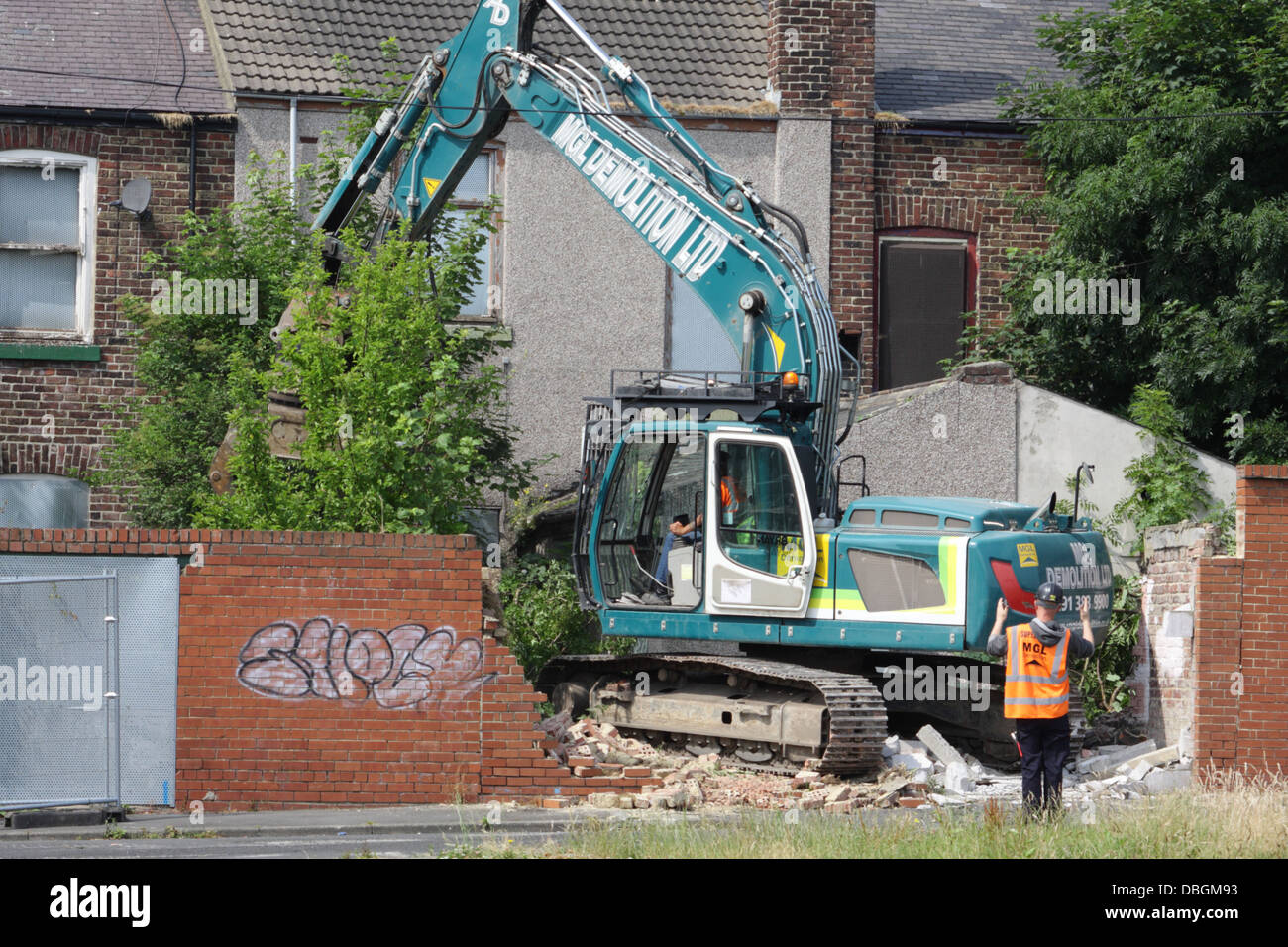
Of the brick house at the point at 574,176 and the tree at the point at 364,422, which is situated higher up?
the brick house at the point at 574,176

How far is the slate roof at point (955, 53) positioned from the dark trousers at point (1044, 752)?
11.6 meters

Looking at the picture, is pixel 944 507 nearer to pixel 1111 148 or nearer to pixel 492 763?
pixel 492 763

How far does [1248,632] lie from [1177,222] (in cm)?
795

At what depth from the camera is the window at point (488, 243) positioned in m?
19.9

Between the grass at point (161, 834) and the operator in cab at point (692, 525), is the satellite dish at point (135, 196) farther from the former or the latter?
the grass at point (161, 834)

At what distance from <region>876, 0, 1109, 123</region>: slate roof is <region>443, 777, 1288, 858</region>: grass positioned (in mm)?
12791

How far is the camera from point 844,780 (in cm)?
1266

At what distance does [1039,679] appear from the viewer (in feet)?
35.9

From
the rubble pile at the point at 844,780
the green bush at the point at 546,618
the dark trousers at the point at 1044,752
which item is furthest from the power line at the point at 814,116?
the dark trousers at the point at 1044,752

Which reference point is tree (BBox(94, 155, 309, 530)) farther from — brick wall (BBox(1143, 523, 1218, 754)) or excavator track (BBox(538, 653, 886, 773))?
brick wall (BBox(1143, 523, 1218, 754))

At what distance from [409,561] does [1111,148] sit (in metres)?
12.0

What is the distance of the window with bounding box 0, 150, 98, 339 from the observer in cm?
1920

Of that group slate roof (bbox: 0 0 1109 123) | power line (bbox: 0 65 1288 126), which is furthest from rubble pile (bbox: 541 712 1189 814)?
slate roof (bbox: 0 0 1109 123)

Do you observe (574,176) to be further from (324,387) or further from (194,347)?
(324,387)
